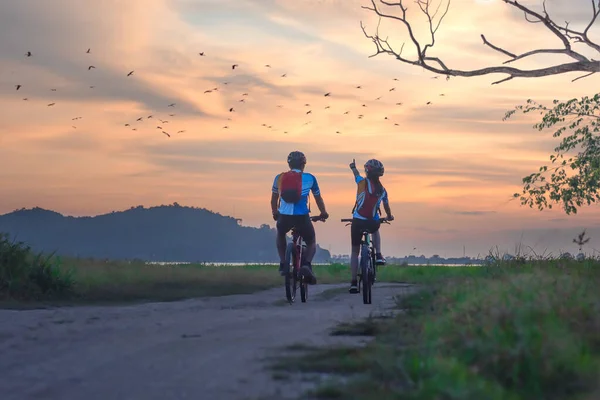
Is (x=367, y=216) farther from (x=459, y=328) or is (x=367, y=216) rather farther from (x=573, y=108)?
(x=573, y=108)

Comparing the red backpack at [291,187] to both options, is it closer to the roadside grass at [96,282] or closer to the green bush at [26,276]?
the roadside grass at [96,282]

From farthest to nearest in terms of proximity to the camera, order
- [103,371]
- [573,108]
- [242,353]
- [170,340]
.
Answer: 1. [573,108]
2. [170,340]
3. [242,353]
4. [103,371]

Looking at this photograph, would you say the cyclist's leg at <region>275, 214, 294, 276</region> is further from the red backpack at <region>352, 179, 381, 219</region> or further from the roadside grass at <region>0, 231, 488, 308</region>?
the roadside grass at <region>0, 231, 488, 308</region>

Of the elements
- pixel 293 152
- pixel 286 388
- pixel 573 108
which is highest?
pixel 573 108

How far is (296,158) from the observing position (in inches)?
633

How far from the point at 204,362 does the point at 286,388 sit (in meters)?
1.55

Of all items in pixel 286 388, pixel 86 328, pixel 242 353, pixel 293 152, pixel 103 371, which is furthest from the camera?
pixel 293 152

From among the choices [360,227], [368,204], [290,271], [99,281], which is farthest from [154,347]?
[99,281]

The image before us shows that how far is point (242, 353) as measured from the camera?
8.61 metres

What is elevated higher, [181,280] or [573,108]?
[573,108]

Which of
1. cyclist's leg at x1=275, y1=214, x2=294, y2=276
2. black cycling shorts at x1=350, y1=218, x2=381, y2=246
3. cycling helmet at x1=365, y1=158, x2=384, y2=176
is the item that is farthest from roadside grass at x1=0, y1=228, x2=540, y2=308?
cycling helmet at x1=365, y1=158, x2=384, y2=176

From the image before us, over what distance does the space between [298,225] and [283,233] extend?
35 centimetres

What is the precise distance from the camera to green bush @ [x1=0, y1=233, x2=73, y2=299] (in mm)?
15844

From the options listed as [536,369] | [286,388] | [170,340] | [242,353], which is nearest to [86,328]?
[170,340]
